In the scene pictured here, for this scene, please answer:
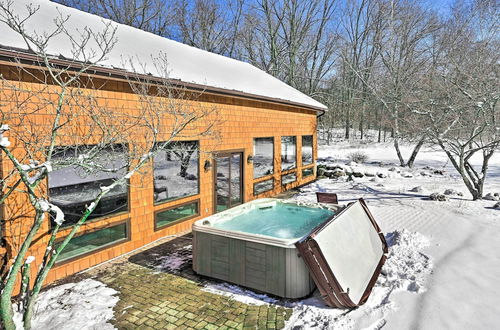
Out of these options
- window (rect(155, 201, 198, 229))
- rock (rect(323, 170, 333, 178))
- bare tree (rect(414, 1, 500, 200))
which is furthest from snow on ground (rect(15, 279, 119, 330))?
rock (rect(323, 170, 333, 178))

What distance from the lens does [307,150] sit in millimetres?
13047

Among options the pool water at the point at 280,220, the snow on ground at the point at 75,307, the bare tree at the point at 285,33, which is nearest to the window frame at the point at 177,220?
the pool water at the point at 280,220

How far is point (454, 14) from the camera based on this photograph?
15156 mm

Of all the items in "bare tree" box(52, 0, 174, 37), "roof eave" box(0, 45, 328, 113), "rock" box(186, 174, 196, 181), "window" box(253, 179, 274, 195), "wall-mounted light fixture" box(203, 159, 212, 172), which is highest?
"bare tree" box(52, 0, 174, 37)

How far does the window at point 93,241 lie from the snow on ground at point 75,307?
0.55 m

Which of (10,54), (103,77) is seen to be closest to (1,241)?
(10,54)

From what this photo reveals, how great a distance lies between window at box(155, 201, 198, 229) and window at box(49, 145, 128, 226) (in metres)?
0.88

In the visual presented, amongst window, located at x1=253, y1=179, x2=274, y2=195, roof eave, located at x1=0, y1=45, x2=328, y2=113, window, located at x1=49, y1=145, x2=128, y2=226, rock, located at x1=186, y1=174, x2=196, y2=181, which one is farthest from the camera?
window, located at x1=253, y1=179, x2=274, y2=195

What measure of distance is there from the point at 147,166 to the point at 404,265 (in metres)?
4.63

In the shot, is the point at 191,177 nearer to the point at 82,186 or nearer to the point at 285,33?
the point at 82,186

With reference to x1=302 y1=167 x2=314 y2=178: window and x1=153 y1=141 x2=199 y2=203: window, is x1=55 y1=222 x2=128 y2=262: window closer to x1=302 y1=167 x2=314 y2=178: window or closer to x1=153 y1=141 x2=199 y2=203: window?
x1=153 y1=141 x2=199 y2=203: window

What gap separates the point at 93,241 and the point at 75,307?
146 centimetres

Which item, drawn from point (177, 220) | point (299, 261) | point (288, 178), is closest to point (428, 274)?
point (299, 261)

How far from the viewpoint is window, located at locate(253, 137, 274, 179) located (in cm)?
945
